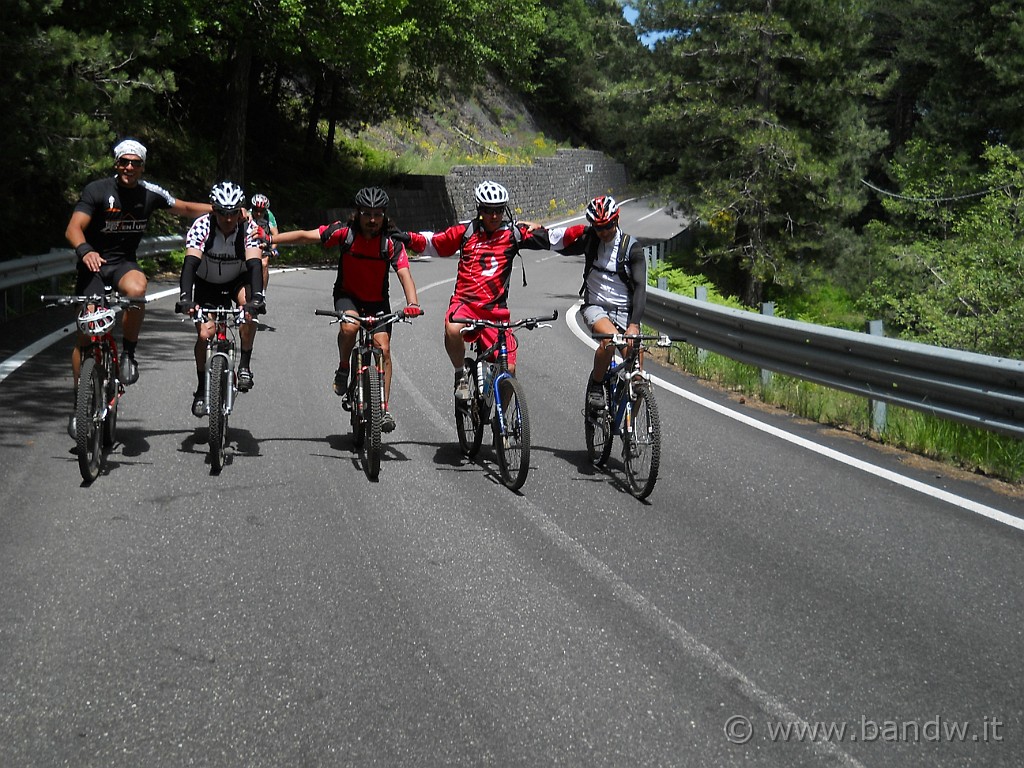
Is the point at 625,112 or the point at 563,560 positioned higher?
the point at 625,112

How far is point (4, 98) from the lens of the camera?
16.1 metres

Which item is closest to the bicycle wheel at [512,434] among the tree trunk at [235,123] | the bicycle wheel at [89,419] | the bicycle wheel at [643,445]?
the bicycle wheel at [643,445]

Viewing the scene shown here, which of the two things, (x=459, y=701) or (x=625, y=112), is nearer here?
(x=459, y=701)

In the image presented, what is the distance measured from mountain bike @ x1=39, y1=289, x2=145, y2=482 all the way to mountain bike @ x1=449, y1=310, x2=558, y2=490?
2.33 metres

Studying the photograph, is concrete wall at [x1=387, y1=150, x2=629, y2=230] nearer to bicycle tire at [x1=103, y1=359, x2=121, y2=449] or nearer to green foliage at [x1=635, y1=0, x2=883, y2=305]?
green foliage at [x1=635, y1=0, x2=883, y2=305]

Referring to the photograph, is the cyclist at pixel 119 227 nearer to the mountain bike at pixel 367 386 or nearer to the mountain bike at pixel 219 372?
the mountain bike at pixel 219 372

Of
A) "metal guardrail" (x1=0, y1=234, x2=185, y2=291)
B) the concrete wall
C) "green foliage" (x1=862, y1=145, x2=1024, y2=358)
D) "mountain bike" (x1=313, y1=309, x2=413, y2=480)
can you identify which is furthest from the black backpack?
the concrete wall

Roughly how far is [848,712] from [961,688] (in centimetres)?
58

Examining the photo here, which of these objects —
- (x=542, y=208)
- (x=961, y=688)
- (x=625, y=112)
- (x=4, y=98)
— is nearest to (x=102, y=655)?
(x=961, y=688)

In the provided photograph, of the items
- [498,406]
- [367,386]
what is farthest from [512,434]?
[367,386]

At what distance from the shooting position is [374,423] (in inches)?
326

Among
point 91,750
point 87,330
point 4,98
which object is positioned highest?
point 4,98

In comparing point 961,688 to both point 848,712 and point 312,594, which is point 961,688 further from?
point 312,594

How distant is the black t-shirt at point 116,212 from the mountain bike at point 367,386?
143cm
